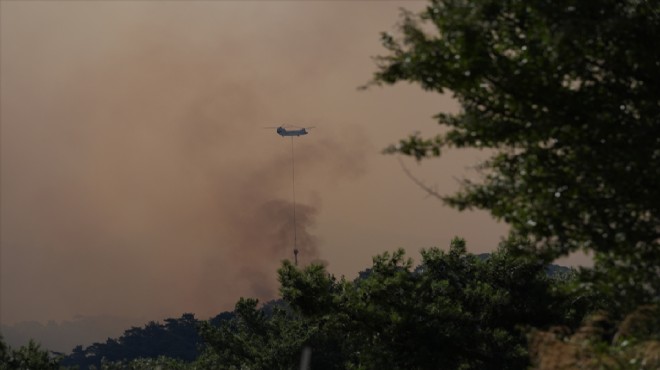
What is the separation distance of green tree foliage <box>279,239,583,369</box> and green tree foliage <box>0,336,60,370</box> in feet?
72.1

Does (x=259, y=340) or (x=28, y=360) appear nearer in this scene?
(x=28, y=360)

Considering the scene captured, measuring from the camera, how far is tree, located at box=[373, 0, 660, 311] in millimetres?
12586

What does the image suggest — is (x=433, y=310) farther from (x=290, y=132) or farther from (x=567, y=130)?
(x=290, y=132)

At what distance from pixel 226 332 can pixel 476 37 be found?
59282 mm

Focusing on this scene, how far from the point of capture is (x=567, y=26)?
39.4 feet

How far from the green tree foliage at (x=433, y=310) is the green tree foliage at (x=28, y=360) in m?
22.0

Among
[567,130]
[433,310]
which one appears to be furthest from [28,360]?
[567,130]

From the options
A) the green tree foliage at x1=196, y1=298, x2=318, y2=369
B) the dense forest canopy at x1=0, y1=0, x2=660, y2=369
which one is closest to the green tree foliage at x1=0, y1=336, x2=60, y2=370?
the green tree foliage at x1=196, y1=298, x2=318, y2=369

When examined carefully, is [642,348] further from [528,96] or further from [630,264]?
[528,96]

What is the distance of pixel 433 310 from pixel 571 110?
1687 centimetres

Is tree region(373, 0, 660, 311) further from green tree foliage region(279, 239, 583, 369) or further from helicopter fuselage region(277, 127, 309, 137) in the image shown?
helicopter fuselage region(277, 127, 309, 137)

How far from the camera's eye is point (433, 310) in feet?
95.3

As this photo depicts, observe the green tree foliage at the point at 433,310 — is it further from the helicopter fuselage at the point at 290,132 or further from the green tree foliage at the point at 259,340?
the helicopter fuselage at the point at 290,132

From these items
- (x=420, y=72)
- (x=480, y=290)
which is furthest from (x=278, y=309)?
(x=420, y=72)
